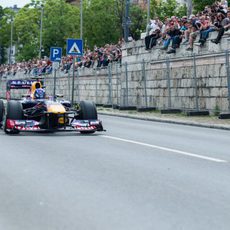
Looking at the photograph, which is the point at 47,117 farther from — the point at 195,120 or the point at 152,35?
the point at 152,35

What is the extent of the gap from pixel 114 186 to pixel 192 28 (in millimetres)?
20943

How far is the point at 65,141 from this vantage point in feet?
48.5

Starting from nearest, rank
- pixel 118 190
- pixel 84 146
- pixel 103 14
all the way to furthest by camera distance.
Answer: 1. pixel 118 190
2. pixel 84 146
3. pixel 103 14

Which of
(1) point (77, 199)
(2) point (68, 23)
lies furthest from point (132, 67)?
(2) point (68, 23)

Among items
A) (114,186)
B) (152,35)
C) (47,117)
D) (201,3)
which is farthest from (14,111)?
(201,3)

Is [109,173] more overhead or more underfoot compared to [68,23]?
more underfoot

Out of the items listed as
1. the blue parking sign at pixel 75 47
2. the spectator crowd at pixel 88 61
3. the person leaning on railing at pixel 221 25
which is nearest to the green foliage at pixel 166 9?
the spectator crowd at pixel 88 61

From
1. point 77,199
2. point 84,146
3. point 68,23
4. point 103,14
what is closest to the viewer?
point 77,199

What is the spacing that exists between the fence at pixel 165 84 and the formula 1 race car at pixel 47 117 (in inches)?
341

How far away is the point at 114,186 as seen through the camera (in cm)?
823

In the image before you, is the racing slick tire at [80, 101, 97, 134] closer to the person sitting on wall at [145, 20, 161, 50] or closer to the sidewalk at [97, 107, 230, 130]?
the sidewalk at [97, 107, 230, 130]

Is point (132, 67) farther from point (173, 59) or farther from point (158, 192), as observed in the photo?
point (158, 192)

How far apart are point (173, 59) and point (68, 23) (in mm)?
62394

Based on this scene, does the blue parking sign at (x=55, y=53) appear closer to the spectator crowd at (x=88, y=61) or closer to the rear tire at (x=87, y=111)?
the spectator crowd at (x=88, y=61)
